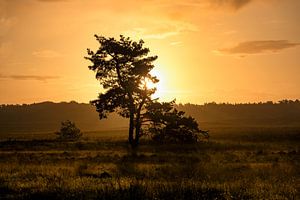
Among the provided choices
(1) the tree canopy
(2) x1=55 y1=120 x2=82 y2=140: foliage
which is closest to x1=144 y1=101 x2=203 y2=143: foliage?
(1) the tree canopy

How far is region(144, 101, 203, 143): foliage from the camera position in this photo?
4616 cm

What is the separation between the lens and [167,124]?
47344 millimetres

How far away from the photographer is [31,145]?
1815 inches

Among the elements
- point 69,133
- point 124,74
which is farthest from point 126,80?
point 69,133

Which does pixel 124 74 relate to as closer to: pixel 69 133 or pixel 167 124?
pixel 167 124

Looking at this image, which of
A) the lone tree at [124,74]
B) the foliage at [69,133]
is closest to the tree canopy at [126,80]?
the lone tree at [124,74]

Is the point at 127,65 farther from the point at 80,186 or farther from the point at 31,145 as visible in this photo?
the point at 80,186

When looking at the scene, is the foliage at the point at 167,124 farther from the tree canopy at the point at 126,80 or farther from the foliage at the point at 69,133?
the foliage at the point at 69,133

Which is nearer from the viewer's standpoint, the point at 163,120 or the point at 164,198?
the point at 164,198

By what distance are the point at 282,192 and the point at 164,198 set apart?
3709 mm

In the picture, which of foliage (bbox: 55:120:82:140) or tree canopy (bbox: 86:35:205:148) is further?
foliage (bbox: 55:120:82:140)

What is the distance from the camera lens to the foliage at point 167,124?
46156 millimetres

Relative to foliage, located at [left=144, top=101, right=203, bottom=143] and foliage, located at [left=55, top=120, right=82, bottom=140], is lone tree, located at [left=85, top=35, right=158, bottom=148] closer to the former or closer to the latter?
foliage, located at [left=144, top=101, right=203, bottom=143]

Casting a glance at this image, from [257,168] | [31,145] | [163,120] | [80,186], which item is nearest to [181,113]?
[163,120]
